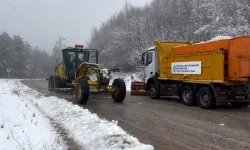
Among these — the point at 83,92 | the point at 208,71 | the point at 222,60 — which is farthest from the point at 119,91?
the point at 222,60

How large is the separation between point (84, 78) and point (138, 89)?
14.2 ft

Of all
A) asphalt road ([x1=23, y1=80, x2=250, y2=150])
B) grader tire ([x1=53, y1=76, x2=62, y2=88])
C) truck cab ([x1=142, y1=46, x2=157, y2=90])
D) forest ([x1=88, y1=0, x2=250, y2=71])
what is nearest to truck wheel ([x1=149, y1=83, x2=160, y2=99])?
truck cab ([x1=142, y1=46, x2=157, y2=90])

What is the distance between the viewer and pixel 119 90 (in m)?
15.0

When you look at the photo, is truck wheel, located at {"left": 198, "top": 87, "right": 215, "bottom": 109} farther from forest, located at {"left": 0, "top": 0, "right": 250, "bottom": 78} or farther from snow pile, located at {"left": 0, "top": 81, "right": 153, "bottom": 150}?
forest, located at {"left": 0, "top": 0, "right": 250, "bottom": 78}

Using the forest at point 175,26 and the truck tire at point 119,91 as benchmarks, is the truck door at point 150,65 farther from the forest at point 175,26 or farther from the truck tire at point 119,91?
the forest at point 175,26

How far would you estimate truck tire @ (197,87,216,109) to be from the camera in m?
12.3

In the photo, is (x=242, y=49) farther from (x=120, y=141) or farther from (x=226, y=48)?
(x=120, y=141)

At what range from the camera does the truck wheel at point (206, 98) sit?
12255mm

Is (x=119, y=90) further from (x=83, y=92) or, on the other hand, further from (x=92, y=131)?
(x=92, y=131)

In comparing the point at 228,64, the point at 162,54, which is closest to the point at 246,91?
the point at 228,64

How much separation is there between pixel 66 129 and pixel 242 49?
7.22 meters

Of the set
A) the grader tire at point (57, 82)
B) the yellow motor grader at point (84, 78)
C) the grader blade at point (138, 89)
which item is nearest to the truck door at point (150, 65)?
the grader blade at point (138, 89)

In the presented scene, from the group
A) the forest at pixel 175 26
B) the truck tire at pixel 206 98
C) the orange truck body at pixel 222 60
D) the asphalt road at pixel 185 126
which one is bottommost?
the asphalt road at pixel 185 126

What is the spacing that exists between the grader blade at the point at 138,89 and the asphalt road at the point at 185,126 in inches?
217
